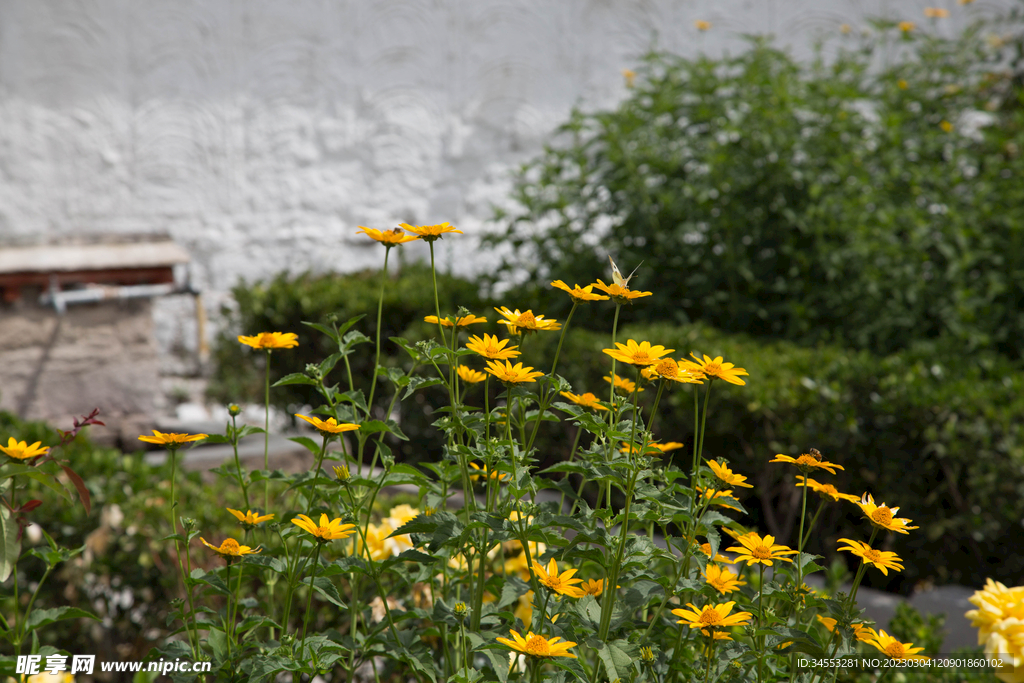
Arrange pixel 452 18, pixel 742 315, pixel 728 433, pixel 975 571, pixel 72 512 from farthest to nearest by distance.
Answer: pixel 452 18
pixel 742 315
pixel 728 433
pixel 975 571
pixel 72 512

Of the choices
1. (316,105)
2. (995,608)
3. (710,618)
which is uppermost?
(316,105)

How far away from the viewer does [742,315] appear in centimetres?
330

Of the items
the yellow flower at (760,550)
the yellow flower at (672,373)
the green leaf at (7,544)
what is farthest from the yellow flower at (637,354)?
the green leaf at (7,544)

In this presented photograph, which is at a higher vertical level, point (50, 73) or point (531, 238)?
point (50, 73)

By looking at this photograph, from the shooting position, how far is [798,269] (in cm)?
328

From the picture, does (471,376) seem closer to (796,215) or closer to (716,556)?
(716,556)

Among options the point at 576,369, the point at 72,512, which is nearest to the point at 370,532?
the point at 72,512

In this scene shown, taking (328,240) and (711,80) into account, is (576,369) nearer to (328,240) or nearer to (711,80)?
(711,80)

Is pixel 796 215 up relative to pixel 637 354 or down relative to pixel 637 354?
up

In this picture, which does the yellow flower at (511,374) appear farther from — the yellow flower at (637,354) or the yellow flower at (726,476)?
the yellow flower at (726,476)

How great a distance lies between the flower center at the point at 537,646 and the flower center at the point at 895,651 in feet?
1.39

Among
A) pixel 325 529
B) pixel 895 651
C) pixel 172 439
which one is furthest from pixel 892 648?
pixel 172 439

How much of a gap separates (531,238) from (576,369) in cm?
97

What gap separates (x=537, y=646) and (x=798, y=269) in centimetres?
287
